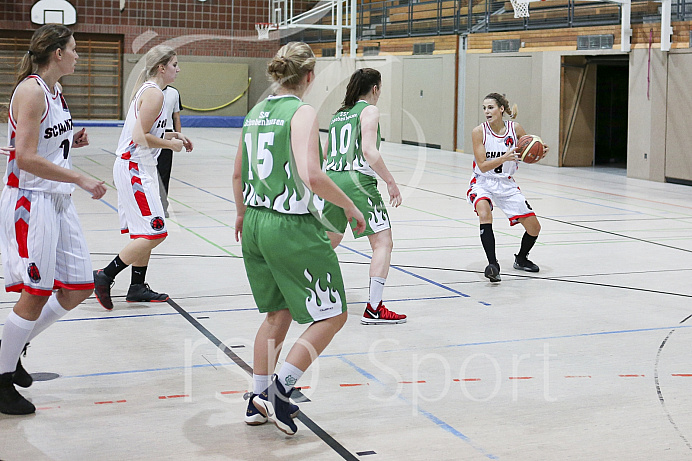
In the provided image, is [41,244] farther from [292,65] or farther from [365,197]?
[365,197]

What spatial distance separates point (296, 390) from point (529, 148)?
160 inches

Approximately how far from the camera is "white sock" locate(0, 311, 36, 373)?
13.1ft

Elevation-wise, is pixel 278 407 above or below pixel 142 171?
below

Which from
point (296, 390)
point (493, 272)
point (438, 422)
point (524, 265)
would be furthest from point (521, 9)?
point (438, 422)

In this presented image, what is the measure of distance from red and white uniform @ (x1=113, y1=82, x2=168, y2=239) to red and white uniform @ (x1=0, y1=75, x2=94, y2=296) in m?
1.71

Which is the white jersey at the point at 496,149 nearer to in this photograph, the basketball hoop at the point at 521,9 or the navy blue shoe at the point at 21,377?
the navy blue shoe at the point at 21,377

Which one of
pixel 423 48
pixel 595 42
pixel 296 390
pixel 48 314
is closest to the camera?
pixel 48 314

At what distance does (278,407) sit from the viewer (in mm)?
3680

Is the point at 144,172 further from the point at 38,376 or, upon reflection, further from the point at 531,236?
the point at 531,236

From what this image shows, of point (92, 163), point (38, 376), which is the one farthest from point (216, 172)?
point (38, 376)

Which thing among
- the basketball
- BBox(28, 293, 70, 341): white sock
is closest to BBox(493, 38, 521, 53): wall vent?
the basketball

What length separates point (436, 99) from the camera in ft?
68.9

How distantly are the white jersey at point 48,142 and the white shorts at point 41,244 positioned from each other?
0.13 ft

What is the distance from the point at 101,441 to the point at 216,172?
12.1 metres
